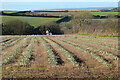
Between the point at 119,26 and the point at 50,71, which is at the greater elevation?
the point at 119,26

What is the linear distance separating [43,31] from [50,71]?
3956 centimetres


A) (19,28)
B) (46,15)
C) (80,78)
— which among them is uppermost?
(46,15)

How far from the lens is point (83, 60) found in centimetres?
1053

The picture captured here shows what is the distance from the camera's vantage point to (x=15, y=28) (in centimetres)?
4638

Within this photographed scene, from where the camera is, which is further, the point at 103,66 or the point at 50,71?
the point at 103,66

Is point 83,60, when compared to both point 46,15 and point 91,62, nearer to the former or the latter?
point 91,62

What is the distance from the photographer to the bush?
45.7 m

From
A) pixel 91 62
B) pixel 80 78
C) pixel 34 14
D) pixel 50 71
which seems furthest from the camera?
pixel 34 14

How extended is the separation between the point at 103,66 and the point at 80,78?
2.47 meters

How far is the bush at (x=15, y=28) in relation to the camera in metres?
45.7

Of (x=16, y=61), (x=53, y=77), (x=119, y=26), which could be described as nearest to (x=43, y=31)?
(x=119, y=26)

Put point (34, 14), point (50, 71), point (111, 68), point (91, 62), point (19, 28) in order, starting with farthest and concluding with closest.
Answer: point (34, 14) → point (19, 28) → point (91, 62) → point (111, 68) → point (50, 71)

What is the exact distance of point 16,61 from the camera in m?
10.3

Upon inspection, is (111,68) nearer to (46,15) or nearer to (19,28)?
(19,28)
